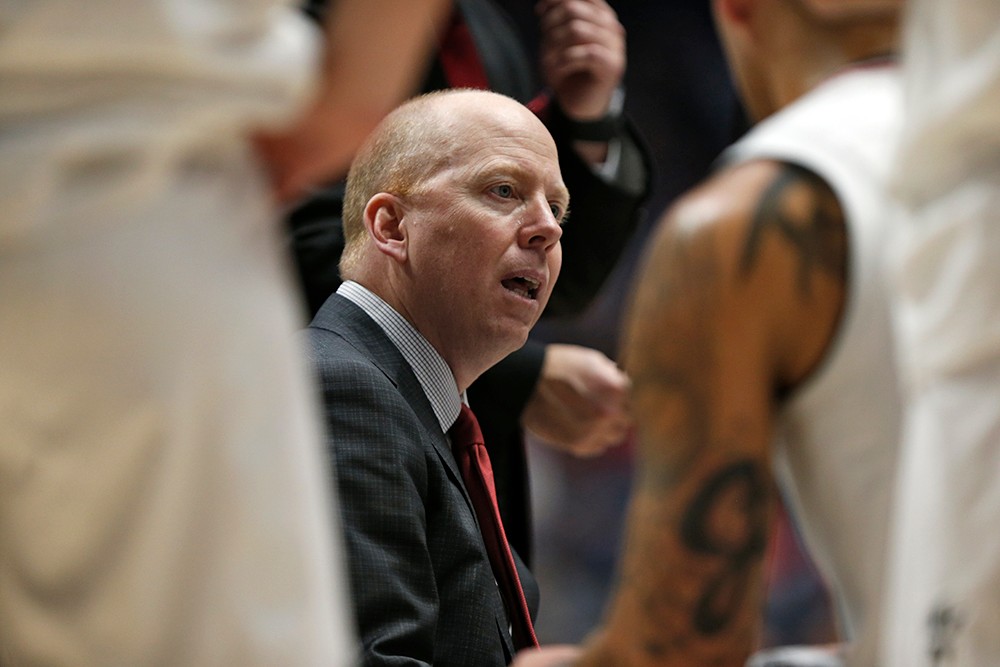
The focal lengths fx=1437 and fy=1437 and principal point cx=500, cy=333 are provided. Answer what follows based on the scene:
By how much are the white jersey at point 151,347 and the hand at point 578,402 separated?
1721 mm

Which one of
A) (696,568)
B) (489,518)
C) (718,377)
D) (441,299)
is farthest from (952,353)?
(441,299)

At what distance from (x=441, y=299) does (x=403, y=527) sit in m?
0.54

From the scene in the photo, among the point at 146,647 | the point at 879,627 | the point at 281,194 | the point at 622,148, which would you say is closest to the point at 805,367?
the point at 879,627

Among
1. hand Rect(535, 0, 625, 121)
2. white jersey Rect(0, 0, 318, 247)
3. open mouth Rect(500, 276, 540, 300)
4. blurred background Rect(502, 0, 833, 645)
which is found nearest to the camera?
white jersey Rect(0, 0, 318, 247)

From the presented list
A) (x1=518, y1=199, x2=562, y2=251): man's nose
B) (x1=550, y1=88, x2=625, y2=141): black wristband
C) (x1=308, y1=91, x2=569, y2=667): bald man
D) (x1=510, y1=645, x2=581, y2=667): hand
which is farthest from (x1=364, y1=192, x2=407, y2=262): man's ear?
(x1=510, y1=645, x2=581, y2=667): hand

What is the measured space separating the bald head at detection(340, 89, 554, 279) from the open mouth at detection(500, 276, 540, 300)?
229 mm

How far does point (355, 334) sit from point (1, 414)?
3.64 feet

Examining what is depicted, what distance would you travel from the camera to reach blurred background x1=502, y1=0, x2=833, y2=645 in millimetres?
6238

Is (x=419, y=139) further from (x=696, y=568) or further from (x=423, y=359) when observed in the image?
(x=696, y=568)

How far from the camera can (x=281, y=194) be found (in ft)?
4.68

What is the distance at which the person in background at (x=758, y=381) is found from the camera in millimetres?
A: 1464

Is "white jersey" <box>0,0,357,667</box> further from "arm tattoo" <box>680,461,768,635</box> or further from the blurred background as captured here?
the blurred background

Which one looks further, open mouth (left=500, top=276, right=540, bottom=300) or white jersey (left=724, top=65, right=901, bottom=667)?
open mouth (left=500, top=276, right=540, bottom=300)

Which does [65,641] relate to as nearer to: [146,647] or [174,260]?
[146,647]
